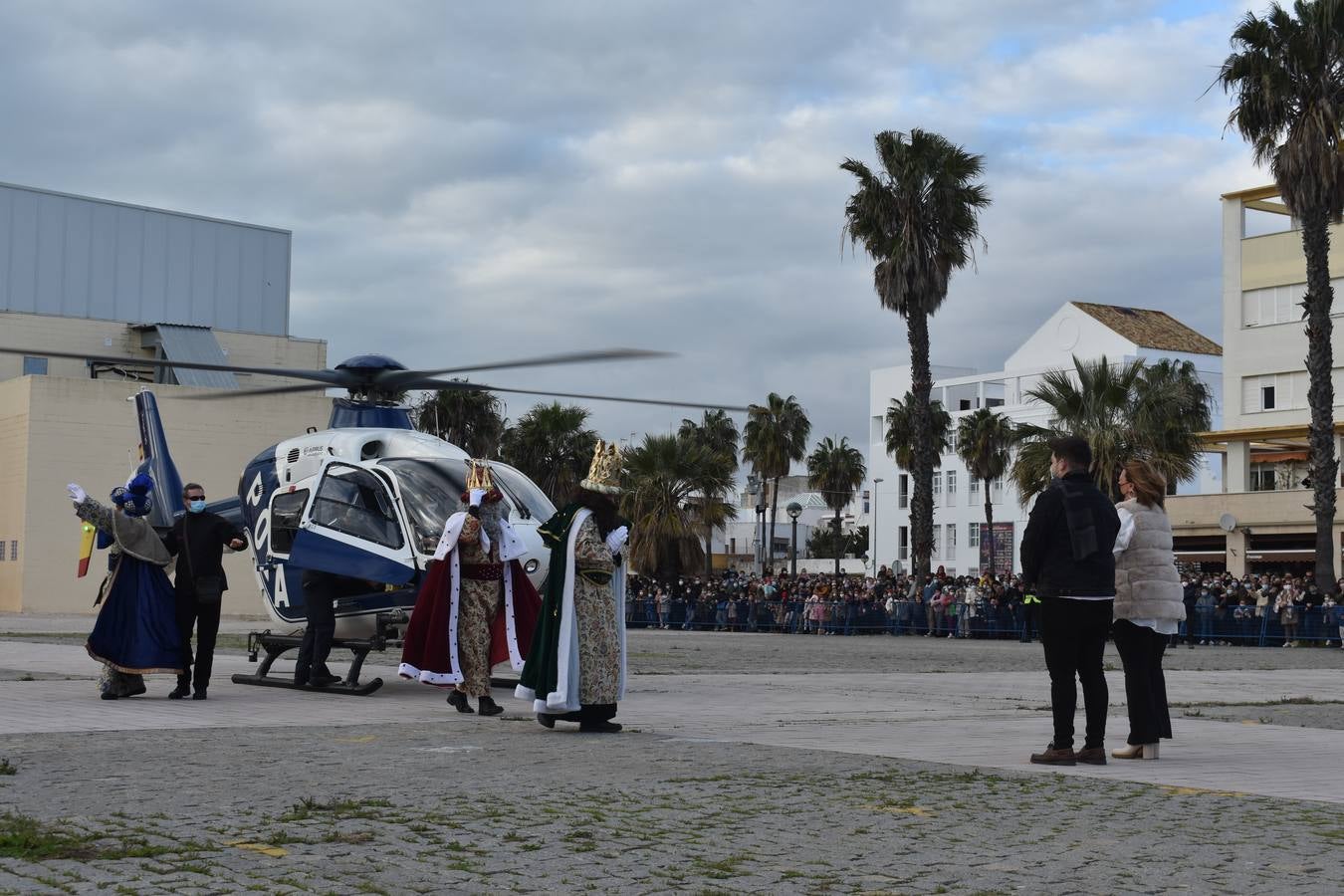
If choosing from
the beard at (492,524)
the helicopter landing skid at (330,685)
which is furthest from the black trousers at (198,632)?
the beard at (492,524)

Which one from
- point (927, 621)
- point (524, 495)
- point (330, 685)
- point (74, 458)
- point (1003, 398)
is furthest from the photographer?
point (1003, 398)

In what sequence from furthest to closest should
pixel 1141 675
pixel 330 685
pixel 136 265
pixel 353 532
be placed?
pixel 136 265
pixel 353 532
pixel 330 685
pixel 1141 675

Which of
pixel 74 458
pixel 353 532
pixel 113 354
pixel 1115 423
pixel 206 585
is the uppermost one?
pixel 113 354

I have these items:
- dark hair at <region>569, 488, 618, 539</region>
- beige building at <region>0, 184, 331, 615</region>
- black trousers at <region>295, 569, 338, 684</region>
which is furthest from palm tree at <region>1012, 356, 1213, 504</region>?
dark hair at <region>569, 488, 618, 539</region>

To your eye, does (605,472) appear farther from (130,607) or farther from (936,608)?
(936,608)

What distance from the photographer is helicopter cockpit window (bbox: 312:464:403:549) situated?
14.6m

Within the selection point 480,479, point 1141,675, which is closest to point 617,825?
point 1141,675

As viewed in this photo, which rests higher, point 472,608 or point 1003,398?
point 1003,398

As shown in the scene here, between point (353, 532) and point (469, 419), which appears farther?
point (469, 419)

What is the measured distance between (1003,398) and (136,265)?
47.7 metres

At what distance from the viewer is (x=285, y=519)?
1554 cm

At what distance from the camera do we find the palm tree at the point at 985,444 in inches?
2832

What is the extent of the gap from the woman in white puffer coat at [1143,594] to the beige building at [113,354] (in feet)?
124

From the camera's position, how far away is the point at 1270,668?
76.0 feet
